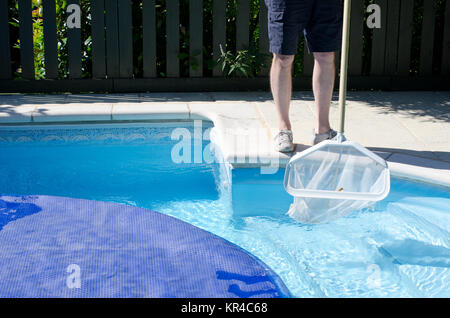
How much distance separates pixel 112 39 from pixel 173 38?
1.89ft

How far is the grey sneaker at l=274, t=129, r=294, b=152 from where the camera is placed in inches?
158

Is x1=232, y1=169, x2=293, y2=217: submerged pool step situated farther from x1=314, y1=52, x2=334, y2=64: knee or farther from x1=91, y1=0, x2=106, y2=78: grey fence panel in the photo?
x1=91, y1=0, x2=106, y2=78: grey fence panel

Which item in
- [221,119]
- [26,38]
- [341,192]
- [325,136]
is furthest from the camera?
[26,38]

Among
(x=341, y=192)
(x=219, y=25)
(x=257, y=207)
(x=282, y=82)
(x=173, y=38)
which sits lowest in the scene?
(x=257, y=207)

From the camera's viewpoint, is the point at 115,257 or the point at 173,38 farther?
the point at 173,38

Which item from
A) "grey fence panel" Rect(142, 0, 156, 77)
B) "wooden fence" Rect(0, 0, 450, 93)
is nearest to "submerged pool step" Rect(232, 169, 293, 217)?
"wooden fence" Rect(0, 0, 450, 93)

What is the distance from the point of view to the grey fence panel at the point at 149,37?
608cm

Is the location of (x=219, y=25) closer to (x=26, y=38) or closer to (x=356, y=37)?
(x=356, y=37)

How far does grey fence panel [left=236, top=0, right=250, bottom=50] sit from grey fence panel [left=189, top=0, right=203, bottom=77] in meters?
0.35

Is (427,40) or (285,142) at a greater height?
(427,40)

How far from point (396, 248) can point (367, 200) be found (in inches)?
13.3

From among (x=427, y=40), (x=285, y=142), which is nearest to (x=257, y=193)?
(x=285, y=142)

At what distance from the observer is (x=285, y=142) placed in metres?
4.01

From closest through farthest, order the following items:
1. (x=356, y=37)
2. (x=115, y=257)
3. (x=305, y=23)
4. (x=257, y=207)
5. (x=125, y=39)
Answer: (x=115, y=257)
(x=257, y=207)
(x=305, y=23)
(x=125, y=39)
(x=356, y=37)
